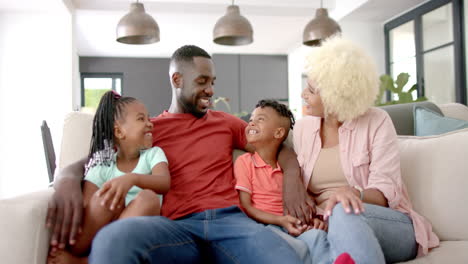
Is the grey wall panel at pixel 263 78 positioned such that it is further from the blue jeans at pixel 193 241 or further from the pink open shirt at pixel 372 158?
the blue jeans at pixel 193 241

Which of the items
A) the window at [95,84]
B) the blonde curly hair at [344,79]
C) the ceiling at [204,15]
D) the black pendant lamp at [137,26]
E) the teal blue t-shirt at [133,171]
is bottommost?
the teal blue t-shirt at [133,171]

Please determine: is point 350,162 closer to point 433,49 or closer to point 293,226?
point 293,226

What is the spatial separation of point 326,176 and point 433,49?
14.6 feet

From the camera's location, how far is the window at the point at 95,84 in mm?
9047

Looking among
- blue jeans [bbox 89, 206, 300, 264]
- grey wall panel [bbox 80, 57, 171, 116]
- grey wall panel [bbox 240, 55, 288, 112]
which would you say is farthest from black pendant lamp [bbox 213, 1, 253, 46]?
grey wall panel [bbox 80, 57, 171, 116]

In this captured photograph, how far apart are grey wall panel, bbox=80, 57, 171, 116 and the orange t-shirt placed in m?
7.78

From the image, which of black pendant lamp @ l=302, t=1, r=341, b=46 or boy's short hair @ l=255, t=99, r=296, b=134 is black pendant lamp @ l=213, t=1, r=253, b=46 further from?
boy's short hair @ l=255, t=99, r=296, b=134

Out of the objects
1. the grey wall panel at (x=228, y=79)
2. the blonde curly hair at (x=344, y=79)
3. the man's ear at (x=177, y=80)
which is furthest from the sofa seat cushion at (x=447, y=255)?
the grey wall panel at (x=228, y=79)

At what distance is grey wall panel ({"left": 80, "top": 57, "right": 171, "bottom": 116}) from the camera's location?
9.05m

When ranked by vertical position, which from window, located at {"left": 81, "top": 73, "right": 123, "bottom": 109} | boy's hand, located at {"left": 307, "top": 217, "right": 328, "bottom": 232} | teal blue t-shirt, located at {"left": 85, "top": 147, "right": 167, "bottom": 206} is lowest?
boy's hand, located at {"left": 307, "top": 217, "right": 328, "bottom": 232}

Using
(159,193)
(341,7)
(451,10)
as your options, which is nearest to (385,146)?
(159,193)

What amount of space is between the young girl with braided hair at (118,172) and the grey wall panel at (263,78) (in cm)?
733

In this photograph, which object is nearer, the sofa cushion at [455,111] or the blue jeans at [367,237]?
the blue jeans at [367,237]

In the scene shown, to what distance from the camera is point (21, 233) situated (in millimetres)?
1046
